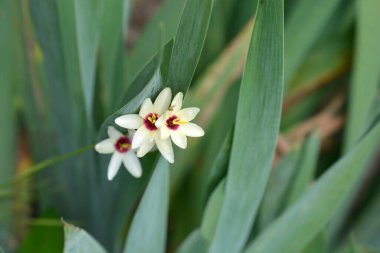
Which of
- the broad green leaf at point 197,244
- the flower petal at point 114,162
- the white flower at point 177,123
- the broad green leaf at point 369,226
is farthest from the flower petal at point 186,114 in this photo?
the broad green leaf at point 369,226

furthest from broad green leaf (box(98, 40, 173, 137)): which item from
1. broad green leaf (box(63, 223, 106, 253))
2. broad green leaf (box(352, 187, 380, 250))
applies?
broad green leaf (box(352, 187, 380, 250))

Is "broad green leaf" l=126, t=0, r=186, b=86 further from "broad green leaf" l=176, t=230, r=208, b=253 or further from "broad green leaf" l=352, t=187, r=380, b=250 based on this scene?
"broad green leaf" l=352, t=187, r=380, b=250

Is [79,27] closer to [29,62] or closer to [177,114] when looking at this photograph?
[177,114]

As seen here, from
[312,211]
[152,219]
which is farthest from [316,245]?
[152,219]

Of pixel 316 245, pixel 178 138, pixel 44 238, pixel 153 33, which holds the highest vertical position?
pixel 153 33

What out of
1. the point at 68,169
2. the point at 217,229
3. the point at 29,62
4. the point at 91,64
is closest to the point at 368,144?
the point at 217,229

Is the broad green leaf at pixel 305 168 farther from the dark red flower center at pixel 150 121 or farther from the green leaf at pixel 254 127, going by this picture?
the dark red flower center at pixel 150 121

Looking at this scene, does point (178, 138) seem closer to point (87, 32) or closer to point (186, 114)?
point (186, 114)
